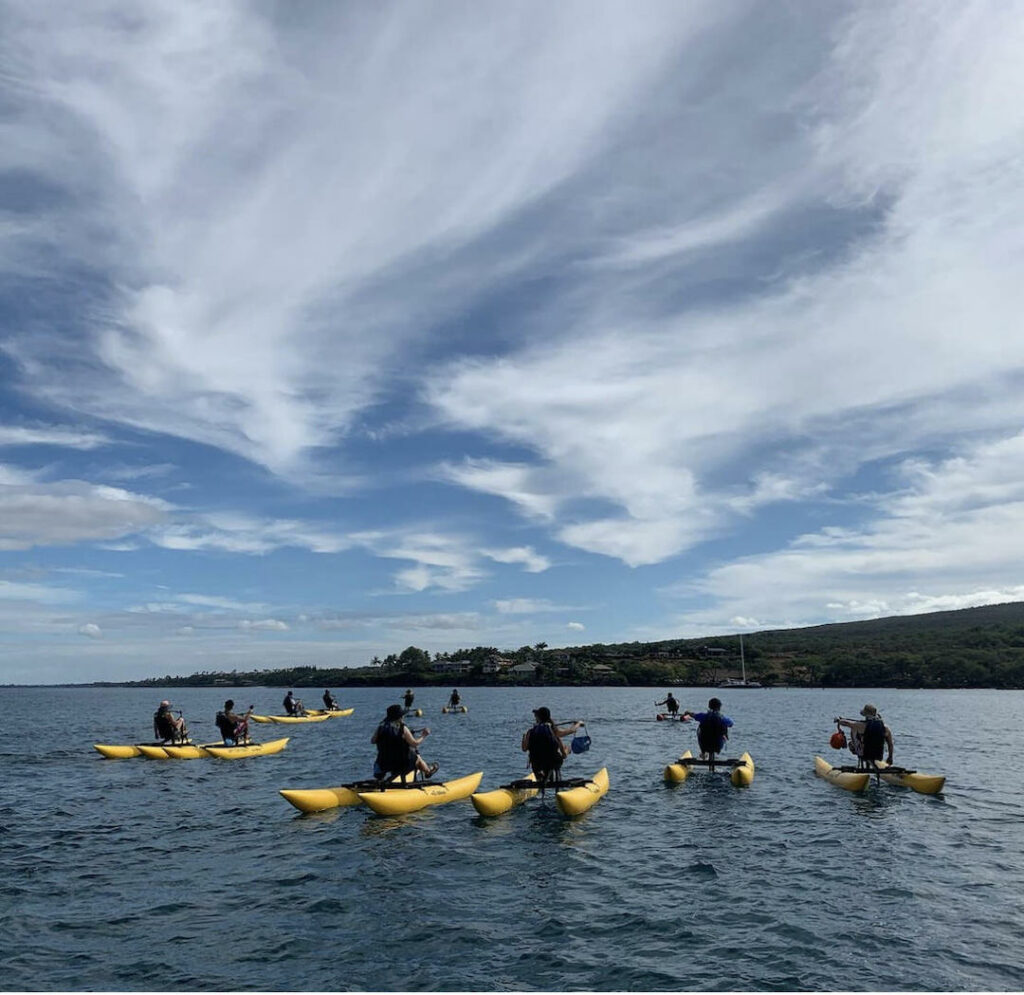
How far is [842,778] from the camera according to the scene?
79.0 feet

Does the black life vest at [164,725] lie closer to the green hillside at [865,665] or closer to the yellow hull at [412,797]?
the yellow hull at [412,797]

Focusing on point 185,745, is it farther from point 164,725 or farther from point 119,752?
point 119,752

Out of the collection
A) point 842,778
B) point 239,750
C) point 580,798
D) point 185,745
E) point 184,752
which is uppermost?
point 185,745

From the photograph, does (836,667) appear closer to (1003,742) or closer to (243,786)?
(1003,742)

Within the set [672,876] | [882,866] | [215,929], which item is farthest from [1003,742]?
[215,929]

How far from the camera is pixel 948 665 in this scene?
5482 inches

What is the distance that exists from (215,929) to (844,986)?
30.0 ft

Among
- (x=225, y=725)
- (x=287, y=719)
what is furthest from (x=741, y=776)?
(x=287, y=719)

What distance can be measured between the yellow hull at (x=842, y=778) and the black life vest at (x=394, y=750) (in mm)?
13805

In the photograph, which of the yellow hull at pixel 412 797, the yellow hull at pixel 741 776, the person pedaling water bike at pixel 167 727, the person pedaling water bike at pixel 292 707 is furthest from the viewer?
the person pedaling water bike at pixel 292 707

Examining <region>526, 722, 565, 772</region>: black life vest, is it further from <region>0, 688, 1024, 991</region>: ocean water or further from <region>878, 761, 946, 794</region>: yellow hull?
<region>878, 761, 946, 794</region>: yellow hull

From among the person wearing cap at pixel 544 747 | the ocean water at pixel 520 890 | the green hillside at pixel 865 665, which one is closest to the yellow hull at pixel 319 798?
the ocean water at pixel 520 890

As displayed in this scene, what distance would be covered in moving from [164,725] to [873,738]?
1106 inches

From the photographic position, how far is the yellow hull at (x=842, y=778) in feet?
76.1
